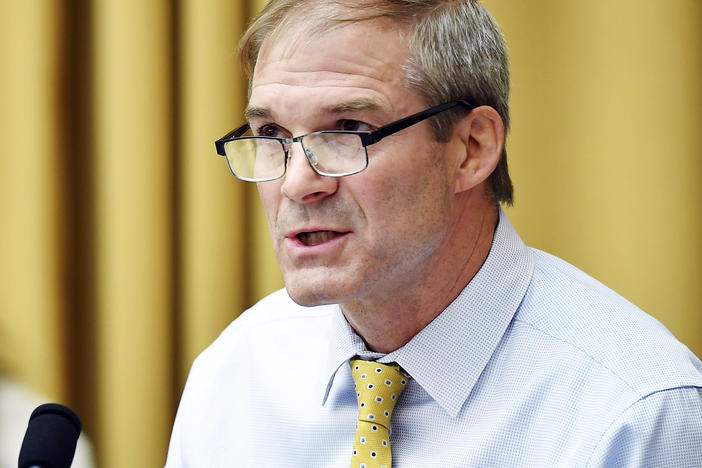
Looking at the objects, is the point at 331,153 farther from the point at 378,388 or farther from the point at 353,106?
the point at 378,388


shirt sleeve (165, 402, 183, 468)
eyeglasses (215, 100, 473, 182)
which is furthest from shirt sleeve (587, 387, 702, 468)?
shirt sleeve (165, 402, 183, 468)

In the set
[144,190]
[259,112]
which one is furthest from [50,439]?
[144,190]

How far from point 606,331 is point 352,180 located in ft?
1.24

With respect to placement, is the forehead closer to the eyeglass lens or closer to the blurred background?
the eyeglass lens

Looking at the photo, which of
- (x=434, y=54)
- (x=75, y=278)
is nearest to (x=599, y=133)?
(x=434, y=54)

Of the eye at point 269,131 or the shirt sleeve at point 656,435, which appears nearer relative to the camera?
the shirt sleeve at point 656,435

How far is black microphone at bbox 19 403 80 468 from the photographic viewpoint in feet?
2.07

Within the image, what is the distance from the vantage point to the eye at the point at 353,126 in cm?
95

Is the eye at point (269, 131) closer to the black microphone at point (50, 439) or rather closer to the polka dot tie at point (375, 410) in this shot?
the polka dot tie at point (375, 410)

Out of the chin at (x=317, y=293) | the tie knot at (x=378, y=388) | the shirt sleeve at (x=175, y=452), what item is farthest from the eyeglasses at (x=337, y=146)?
the shirt sleeve at (x=175, y=452)

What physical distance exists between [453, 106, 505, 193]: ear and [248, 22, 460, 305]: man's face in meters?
0.05

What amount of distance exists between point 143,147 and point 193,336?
401 millimetres

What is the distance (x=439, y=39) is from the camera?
98cm

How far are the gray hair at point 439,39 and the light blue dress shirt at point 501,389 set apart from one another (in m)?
0.21
